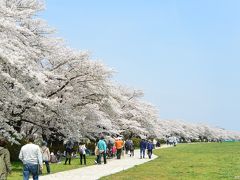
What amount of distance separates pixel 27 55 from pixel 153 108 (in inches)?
2299

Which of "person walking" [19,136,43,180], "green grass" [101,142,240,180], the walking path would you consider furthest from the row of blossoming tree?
"person walking" [19,136,43,180]

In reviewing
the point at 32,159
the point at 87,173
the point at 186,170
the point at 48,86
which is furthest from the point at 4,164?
the point at 48,86

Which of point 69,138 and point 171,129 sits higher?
point 171,129

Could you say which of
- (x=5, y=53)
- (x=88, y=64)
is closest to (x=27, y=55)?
(x=5, y=53)

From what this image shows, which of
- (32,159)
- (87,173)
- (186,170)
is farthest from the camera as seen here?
(186,170)

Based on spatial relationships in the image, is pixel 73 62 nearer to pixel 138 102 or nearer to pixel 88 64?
pixel 88 64

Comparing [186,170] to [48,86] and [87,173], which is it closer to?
[87,173]

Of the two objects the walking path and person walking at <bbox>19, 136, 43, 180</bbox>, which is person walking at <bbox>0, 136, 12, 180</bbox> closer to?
person walking at <bbox>19, 136, 43, 180</bbox>

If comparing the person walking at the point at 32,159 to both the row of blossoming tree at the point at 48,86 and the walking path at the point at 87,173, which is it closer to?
the walking path at the point at 87,173

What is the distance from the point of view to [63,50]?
34.3 metres

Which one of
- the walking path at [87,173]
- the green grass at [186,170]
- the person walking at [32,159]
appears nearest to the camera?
the person walking at [32,159]

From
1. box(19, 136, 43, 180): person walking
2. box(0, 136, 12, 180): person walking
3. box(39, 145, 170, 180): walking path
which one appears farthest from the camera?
box(39, 145, 170, 180): walking path

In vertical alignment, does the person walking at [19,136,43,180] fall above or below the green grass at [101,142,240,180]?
above

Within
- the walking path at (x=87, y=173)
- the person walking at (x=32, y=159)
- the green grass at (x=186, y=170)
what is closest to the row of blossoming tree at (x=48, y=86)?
the walking path at (x=87, y=173)
